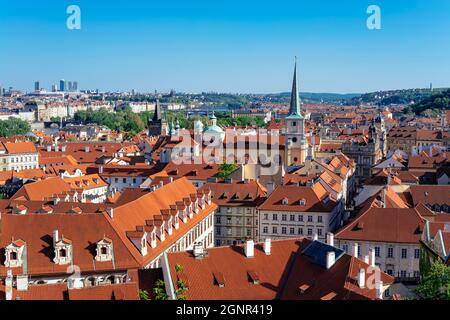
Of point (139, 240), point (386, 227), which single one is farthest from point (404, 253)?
point (139, 240)

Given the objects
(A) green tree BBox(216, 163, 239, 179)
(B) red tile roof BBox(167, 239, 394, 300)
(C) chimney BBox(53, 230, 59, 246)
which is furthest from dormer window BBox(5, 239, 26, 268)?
(A) green tree BBox(216, 163, 239, 179)

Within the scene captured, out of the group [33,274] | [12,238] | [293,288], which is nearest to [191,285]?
[293,288]

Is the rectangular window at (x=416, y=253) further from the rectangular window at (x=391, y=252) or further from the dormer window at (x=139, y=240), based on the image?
the dormer window at (x=139, y=240)

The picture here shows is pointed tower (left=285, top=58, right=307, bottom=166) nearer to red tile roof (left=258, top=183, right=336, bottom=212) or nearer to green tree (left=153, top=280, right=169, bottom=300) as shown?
red tile roof (left=258, top=183, right=336, bottom=212)

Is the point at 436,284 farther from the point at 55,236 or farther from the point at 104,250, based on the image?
the point at 55,236

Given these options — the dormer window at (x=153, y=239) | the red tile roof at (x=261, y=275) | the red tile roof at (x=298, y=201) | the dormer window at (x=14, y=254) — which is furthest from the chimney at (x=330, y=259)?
the red tile roof at (x=298, y=201)
